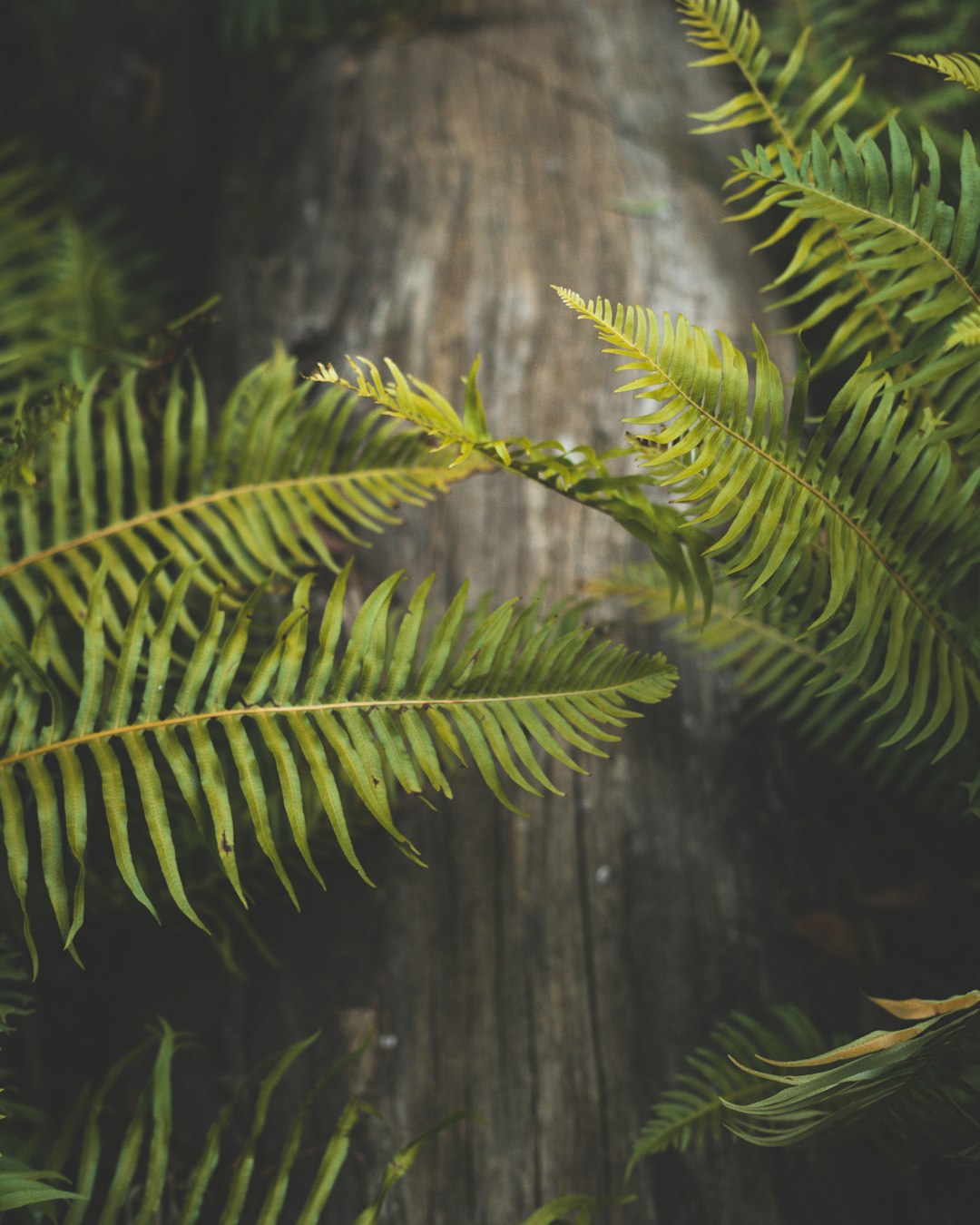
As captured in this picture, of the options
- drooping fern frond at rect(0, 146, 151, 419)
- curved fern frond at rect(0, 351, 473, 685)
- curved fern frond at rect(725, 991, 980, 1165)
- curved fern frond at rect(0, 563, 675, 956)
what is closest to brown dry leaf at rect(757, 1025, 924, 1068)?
curved fern frond at rect(725, 991, 980, 1165)

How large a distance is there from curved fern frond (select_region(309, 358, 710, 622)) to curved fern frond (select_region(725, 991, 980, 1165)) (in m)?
0.71

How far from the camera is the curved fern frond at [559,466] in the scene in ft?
4.21

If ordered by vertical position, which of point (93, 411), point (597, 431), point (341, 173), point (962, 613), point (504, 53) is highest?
point (504, 53)

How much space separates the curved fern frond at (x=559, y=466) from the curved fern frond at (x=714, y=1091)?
0.76 m

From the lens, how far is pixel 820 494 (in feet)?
4.18

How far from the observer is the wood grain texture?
5.24ft

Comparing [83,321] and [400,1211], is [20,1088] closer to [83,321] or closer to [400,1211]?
[400,1211]

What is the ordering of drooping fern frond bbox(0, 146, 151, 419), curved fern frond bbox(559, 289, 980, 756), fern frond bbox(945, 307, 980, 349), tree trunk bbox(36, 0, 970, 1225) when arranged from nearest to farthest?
fern frond bbox(945, 307, 980, 349)
curved fern frond bbox(559, 289, 980, 756)
tree trunk bbox(36, 0, 970, 1225)
drooping fern frond bbox(0, 146, 151, 419)

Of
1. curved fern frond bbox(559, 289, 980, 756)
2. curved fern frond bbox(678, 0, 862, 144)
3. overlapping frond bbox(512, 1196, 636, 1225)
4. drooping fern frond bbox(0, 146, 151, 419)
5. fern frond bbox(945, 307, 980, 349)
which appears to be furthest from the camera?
drooping fern frond bbox(0, 146, 151, 419)

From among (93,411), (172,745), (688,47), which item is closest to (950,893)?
(172,745)

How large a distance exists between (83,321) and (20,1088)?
1.90 metres

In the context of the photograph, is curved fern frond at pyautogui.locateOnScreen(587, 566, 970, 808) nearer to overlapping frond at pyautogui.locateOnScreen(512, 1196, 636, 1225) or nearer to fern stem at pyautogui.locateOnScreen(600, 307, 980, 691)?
fern stem at pyautogui.locateOnScreen(600, 307, 980, 691)

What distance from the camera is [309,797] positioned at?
1.68 m

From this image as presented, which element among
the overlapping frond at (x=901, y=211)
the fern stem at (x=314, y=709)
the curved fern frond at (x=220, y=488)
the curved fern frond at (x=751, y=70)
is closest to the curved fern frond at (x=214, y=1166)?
the fern stem at (x=314, y=709)
